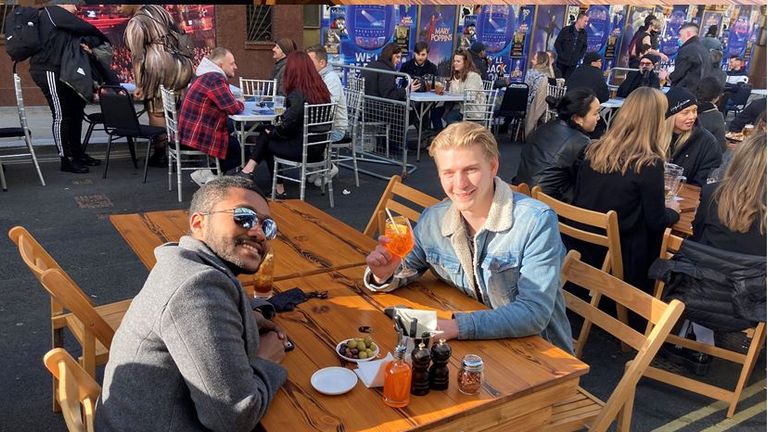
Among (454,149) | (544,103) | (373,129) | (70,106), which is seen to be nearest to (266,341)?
(454,149)

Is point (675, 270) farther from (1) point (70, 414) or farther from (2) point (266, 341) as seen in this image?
(1) point (70, 414)

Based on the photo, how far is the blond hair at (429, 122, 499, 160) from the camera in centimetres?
211

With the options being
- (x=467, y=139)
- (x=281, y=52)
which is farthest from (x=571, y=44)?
(x=467, y=139)

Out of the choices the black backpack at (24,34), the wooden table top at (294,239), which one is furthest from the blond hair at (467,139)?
the black backpack at (24,34)

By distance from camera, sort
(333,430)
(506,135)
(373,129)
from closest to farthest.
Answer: (333,430) < (373,129) < (506,135)

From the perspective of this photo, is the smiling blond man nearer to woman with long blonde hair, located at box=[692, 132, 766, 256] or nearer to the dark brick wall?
woman with long blonde hair, located at box=[692, 132, 766, 256]

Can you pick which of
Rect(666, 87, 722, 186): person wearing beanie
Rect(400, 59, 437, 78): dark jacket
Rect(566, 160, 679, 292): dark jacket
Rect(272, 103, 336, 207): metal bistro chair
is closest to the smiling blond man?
Rect(566, 160, 679, 292): dark jacket

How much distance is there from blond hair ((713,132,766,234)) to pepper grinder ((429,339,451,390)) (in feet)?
6.78

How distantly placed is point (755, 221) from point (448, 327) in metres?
1.95

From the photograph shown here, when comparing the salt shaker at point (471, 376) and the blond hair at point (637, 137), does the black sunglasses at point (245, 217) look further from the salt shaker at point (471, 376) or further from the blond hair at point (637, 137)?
the blond hair at point (637, 137)

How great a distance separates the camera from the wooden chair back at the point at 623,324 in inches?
75.3

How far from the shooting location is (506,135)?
34.5 feet

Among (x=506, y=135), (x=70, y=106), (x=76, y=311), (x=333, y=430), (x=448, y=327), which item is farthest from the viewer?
(x=506, y=135)

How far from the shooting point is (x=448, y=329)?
1.88 metres
